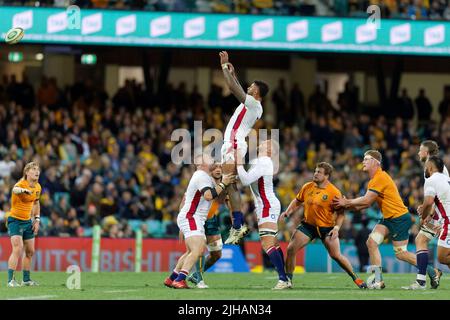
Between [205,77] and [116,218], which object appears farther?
[205,77]

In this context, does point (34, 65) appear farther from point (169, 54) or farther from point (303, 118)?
point (303, 118)

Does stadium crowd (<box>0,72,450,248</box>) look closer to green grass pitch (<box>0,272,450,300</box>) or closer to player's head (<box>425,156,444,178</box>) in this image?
green grass pitch (<box>0,272,450,300</box>)

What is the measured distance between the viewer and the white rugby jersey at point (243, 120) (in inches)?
725

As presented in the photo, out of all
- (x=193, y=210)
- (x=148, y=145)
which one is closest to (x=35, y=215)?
(x=193, y=210)

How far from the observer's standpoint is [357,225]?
1198 inches

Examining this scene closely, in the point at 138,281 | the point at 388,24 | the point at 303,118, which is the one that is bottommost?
the point at 138,281

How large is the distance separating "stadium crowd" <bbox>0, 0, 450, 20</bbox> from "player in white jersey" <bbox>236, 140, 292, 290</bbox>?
1468 centimetres

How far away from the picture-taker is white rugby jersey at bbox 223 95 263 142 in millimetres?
18406

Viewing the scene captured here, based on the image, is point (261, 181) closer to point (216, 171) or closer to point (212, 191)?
point (216, 171)

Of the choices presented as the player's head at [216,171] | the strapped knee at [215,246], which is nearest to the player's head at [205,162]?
the player's head at [216,171]

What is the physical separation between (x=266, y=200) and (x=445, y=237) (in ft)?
8.63

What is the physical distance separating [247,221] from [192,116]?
6008 mm
